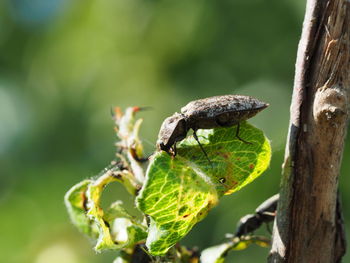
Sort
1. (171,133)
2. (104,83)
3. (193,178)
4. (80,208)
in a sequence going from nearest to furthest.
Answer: (193,178) < (171,133) < (80,208) < (104,83)

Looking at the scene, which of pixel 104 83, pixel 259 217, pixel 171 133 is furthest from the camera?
pixel 104 83

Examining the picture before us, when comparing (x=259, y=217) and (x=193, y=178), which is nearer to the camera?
(x=193, y=178)

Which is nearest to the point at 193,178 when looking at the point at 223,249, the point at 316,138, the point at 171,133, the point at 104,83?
the point at 171,133

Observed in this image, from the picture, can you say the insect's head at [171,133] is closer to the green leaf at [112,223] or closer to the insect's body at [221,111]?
the insect's body at [221,111]

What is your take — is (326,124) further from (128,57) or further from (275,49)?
(128,57)

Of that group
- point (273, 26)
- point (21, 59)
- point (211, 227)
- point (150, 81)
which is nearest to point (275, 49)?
point (273, 26)

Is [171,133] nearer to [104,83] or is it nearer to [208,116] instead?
[208,116]

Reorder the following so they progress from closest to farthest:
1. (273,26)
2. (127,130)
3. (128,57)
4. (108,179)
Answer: (108,179) → (127,130) → (273,26) → (128,57)

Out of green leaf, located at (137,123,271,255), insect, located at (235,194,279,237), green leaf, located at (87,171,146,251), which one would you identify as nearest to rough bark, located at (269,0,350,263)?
green leaf, located at (137,123,271,255)
